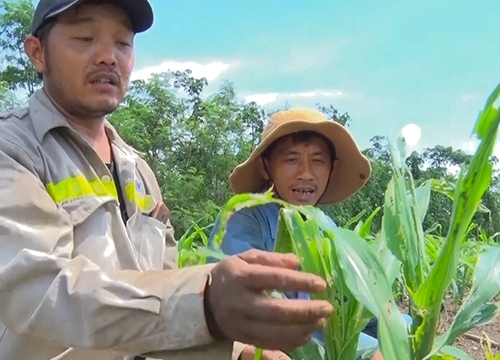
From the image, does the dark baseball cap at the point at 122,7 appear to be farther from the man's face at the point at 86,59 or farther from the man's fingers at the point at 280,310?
the man's fingers at the point at 280,310

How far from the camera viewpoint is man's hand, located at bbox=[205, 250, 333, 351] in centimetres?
59

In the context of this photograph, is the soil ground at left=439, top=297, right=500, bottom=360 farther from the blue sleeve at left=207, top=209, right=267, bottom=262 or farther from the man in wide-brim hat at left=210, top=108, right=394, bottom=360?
the blue sleeve at left=207, top=209, right=267, bottom=262

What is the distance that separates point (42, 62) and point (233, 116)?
13.6 meters

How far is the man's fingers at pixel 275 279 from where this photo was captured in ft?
1.94

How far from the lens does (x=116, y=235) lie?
1090 mm

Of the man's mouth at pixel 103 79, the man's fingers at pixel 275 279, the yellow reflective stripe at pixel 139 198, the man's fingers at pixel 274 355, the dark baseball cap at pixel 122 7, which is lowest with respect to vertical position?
the man's fingers at pixel 274 355

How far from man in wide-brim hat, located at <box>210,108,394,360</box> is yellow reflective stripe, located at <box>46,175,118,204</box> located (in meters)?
0.42

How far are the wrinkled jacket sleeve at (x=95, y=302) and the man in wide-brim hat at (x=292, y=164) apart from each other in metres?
0.74

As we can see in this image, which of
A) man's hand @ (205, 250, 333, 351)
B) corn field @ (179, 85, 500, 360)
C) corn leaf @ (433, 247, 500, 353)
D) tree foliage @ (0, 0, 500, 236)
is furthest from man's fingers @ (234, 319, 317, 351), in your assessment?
tree foliage @ (0, 0, 500, 236)

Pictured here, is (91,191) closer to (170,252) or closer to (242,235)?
(170,252)

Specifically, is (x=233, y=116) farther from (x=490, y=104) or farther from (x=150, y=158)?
(x=490, y=104)

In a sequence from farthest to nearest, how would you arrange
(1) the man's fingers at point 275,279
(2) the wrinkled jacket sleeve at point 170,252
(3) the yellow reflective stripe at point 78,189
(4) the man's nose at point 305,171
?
(4) the man's nose at point 305,171, (2) the wrinkled jacket sleeve at point 170,252, (3) the yellow reflective stripe at point 78,189, (1) the man's fingers at point 275,279


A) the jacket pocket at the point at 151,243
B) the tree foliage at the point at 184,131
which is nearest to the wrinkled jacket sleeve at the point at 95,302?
the jacket pocket at the point at 151,243

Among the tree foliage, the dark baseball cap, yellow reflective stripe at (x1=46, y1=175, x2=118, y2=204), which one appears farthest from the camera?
the tree foliage
